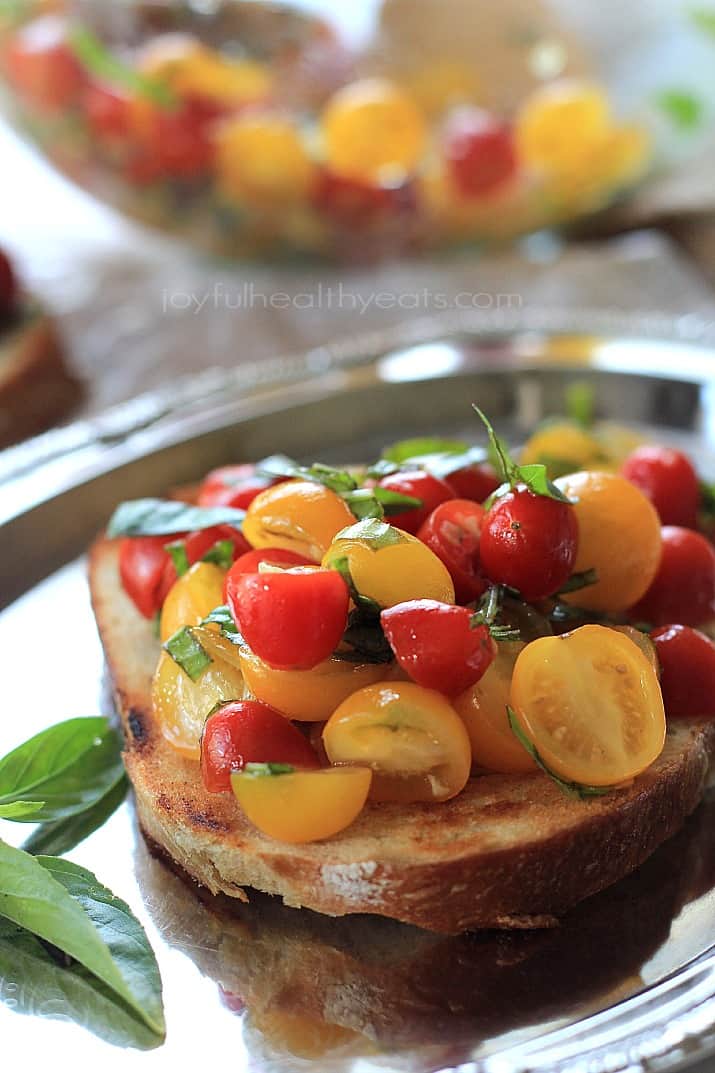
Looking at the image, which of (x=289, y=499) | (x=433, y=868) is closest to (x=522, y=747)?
(x=433, y=868)

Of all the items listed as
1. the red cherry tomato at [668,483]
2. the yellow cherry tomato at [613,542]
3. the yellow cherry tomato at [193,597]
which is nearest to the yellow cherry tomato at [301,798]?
the yellow cherry tomato at [193,597]

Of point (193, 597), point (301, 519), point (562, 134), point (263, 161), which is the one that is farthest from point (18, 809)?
point (562, 134)

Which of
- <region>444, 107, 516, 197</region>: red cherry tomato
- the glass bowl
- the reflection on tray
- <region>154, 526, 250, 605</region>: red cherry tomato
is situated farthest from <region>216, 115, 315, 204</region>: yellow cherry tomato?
the reflection on tray

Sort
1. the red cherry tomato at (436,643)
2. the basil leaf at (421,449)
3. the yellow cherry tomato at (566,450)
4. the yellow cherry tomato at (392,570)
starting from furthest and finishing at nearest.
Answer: the yellow cherry tomato at (566,450)
the basil leaf at (421,449)
the yellow cherry tomato at (392,570)
the red cherry tomato at (436,643)

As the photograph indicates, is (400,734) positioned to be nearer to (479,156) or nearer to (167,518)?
(167,518)

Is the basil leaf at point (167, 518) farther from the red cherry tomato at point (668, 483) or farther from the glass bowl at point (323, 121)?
the glass bowl at point (323, 121)

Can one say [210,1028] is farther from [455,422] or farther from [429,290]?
[429,290]

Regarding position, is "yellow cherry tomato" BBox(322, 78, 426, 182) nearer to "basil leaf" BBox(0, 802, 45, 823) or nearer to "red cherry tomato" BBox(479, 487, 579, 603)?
"red cherry tomato" BBox(479, 487, 579, 603)
